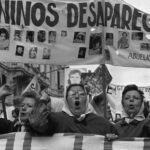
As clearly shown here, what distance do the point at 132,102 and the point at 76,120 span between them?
493 mm

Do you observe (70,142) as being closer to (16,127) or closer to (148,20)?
(16,127)

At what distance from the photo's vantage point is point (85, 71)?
39.4 feet

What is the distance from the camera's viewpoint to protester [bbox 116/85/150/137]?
15.8ft

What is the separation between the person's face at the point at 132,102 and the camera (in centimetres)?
496

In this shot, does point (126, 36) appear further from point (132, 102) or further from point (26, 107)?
point (26, 107)

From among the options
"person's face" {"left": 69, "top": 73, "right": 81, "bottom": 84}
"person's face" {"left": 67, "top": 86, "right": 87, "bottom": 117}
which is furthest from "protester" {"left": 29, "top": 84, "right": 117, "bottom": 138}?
"person's face" {"left": 69, "top": 73, "right": 81, "bottom": 84}

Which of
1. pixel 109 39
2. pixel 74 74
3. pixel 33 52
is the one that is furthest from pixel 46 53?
pixel 74 74

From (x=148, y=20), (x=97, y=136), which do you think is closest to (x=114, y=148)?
(x=97, y=136)

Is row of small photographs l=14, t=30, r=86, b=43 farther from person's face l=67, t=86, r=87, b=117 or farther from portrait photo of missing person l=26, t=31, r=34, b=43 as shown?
person's face l=67, t=86, r=87, b=117

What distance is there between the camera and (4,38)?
18.2 feet

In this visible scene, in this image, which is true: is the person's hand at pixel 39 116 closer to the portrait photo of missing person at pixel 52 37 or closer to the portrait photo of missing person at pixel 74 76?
the portrait photo of missing person at pixel 52 37

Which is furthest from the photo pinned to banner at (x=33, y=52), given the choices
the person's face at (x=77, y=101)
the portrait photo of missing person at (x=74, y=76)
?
the portrait photo of missing person at (x=74, y=76)

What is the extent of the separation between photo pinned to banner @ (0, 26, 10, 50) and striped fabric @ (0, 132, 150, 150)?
3.57 feet

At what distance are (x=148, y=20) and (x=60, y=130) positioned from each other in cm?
175
